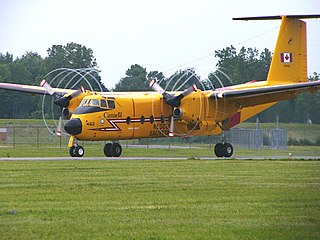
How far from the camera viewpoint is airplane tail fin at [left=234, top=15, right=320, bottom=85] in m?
51.4

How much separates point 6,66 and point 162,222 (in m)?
68.1

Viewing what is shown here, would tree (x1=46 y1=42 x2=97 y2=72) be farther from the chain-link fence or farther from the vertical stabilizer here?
the vertical stabilizer

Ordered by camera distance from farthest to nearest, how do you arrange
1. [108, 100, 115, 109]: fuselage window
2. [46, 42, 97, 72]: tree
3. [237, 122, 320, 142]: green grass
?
[46, 42, 97, 72]: tree < [237, 122, 320, 142]: green grass < [108, 100, 115, 109]: fuselage window

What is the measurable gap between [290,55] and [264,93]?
14.5 feet

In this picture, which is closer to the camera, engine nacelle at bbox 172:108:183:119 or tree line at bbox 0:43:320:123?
engine nacelle at bbox 172:108:183:119

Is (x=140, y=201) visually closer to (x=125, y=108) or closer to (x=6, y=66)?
(x=125, y=108)

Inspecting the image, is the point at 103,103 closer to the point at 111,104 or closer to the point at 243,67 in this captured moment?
the point at 111,104

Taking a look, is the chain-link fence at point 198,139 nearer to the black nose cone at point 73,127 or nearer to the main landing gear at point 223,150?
the main landing gear at point 223,150

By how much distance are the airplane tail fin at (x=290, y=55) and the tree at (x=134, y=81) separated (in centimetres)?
1707

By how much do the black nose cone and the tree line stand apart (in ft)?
23.5

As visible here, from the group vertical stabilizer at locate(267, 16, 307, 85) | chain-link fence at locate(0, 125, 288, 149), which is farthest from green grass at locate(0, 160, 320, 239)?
chain-link fence at locate(0, 125, 288, 149)

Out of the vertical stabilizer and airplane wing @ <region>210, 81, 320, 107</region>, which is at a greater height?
the vertical stabilizer

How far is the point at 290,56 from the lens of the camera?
52.0 m

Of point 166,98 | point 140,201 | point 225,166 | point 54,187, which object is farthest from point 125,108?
point 140,201
